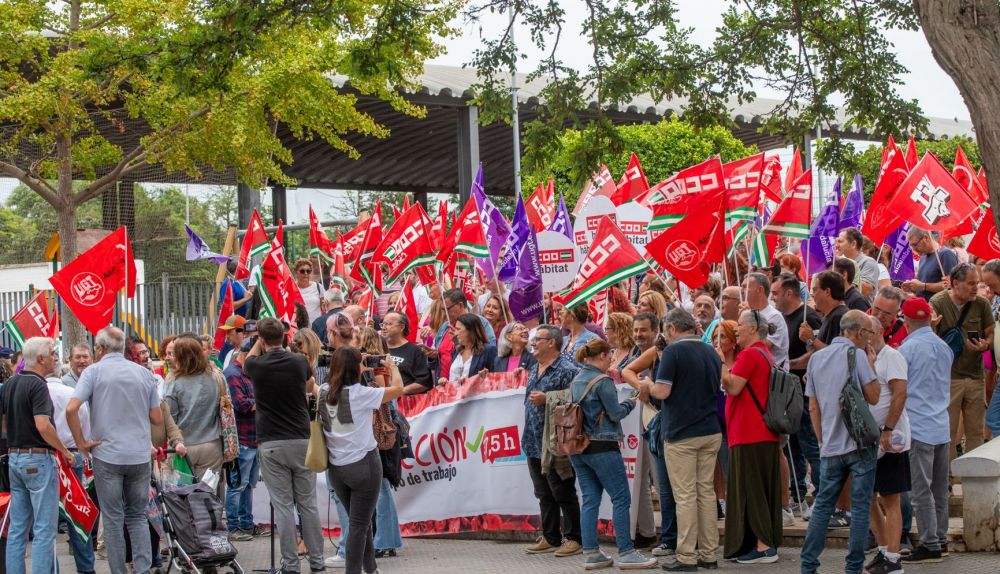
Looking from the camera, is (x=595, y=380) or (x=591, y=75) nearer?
(x=595, y=380)

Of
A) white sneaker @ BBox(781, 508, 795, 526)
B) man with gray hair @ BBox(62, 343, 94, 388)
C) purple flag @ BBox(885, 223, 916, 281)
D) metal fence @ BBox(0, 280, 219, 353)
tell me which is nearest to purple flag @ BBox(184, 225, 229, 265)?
metal fence @ BBox(0, 280, 219, 353)

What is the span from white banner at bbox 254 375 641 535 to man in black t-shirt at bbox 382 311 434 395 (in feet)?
0.62

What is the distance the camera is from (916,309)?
8.64 meters

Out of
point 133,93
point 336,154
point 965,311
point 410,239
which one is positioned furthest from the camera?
point 336,154

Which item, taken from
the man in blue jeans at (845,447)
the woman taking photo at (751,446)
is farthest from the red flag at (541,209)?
the man in blue jeans at (845,447)

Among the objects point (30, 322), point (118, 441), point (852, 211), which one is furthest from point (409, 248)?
point (118, 441)

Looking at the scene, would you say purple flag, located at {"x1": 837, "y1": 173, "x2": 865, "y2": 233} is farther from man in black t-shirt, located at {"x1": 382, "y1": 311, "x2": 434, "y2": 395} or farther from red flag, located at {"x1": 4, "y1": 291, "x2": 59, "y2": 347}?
red flag, located at {"x1": 4, "y1": 291, "x2": 59, "y2": 347}

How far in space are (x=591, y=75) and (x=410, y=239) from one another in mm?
4710

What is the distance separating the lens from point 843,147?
11281 millimetres

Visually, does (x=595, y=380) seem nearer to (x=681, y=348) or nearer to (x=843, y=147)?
(x=681, y=348)

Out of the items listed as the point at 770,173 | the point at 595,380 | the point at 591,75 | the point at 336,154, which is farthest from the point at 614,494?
the point at 336,154

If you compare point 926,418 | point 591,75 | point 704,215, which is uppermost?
point 591,75

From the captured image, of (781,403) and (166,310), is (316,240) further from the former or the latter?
(781,403)

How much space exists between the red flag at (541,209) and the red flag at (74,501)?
8232mm
